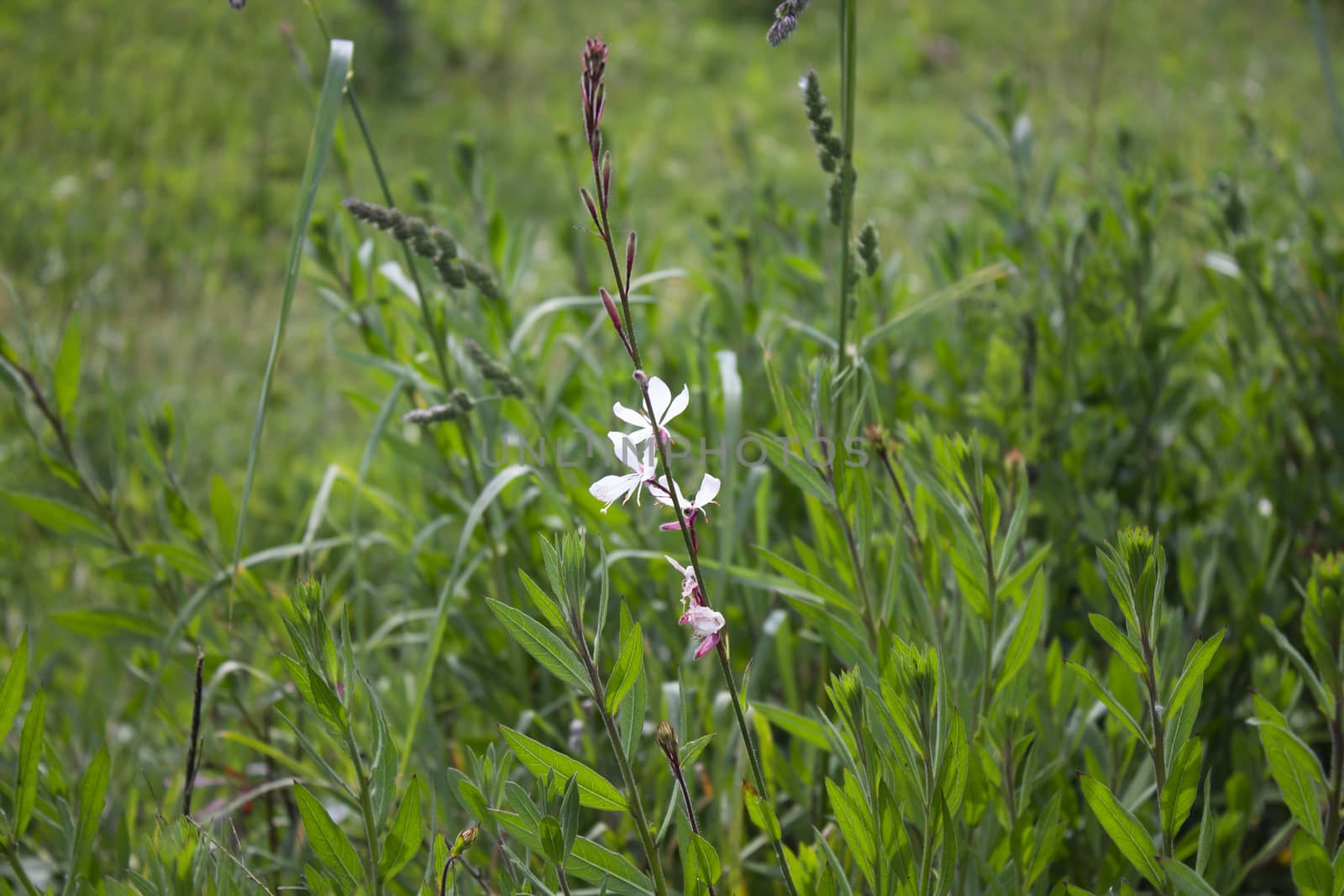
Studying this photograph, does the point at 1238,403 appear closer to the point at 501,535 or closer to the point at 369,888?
the point at 501,535

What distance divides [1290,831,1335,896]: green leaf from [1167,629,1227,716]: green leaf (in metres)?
0.13

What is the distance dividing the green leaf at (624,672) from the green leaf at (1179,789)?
410 millimetres

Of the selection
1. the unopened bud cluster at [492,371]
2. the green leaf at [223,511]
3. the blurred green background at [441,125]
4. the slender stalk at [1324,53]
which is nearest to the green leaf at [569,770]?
the unopened bud cluster at [492,371]

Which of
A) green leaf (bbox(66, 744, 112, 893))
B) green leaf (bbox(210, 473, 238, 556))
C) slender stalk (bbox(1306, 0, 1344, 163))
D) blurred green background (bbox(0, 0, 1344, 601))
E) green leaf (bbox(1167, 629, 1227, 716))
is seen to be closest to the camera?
green leaf (bbox(1167, 629, 1227, 716))

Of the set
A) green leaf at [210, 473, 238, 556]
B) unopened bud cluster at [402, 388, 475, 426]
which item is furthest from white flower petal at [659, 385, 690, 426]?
green leaf at [210, 473, 238, 556]

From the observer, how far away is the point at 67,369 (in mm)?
1337

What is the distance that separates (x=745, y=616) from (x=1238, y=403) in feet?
3.15

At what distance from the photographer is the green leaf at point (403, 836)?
2.57ft

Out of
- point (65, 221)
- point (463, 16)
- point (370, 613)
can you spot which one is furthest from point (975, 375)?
point (463, 16)

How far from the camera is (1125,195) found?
172 cm

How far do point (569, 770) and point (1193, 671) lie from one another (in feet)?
1.53

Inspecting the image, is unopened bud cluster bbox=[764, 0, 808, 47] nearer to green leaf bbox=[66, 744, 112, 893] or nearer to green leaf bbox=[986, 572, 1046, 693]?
green leaf bbox=[986, 572, 1046, 693]

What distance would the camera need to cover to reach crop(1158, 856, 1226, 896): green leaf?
0.69m

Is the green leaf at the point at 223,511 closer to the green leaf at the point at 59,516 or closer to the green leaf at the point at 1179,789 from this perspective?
the green leaf at the point at 59,516
